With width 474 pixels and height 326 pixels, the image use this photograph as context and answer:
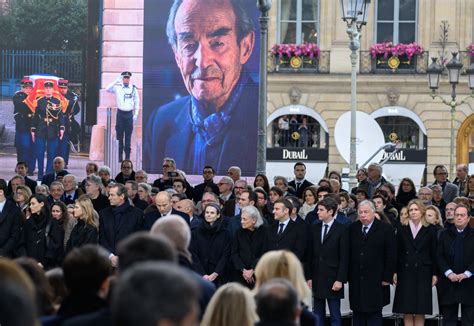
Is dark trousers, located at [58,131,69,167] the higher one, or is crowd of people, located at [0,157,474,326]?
dark trousers, located at [58,131,69,167]

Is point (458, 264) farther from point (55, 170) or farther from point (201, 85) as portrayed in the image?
point (201, 85)

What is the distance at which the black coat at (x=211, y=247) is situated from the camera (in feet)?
55.2

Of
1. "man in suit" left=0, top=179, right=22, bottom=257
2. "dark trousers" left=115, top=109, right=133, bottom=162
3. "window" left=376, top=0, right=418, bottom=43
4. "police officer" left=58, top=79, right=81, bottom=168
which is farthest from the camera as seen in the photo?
"window" left=376, top=0, right=418, bottom=43

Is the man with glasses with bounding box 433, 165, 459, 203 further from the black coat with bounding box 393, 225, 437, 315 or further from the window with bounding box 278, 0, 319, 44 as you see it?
the window with bounding box 278, 0, 319, 44

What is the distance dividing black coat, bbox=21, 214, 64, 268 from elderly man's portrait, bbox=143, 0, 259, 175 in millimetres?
6886

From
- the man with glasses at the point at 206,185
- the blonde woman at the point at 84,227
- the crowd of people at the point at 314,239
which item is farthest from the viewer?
the man with glasses at the point at 206,185

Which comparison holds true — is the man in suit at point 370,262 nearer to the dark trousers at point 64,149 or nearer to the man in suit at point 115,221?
the man in suit at point 115,221

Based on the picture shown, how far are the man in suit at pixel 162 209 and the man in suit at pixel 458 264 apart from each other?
10.2 feet

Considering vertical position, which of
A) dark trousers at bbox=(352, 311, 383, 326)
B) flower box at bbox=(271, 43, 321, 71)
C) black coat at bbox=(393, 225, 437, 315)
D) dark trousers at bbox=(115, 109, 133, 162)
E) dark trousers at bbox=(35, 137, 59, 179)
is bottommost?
dark trousers at bbox=(352, 311, 383, 326)

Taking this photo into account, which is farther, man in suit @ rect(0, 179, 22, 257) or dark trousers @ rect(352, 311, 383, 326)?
man in suit @ rect(0, 179, 22, 257)

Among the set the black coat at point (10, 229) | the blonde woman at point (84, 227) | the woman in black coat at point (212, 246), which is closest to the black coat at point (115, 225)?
the blonde woman at point (84, 227)

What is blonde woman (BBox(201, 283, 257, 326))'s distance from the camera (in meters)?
8.26

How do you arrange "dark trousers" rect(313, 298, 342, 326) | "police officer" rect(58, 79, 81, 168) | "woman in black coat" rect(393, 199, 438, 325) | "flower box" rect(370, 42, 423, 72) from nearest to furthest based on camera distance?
"woman in black coat" rect(393, 199, 438, 325)
"dark trousers" rect(313, 298, 342, 326)
"police officer" rect(58, 79, 81, 168)
"flower box" rect(370, 42, 423, 72)

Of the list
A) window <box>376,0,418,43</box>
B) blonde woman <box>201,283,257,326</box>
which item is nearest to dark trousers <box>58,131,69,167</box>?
blonde woman <box>201,283,257,326</box>
